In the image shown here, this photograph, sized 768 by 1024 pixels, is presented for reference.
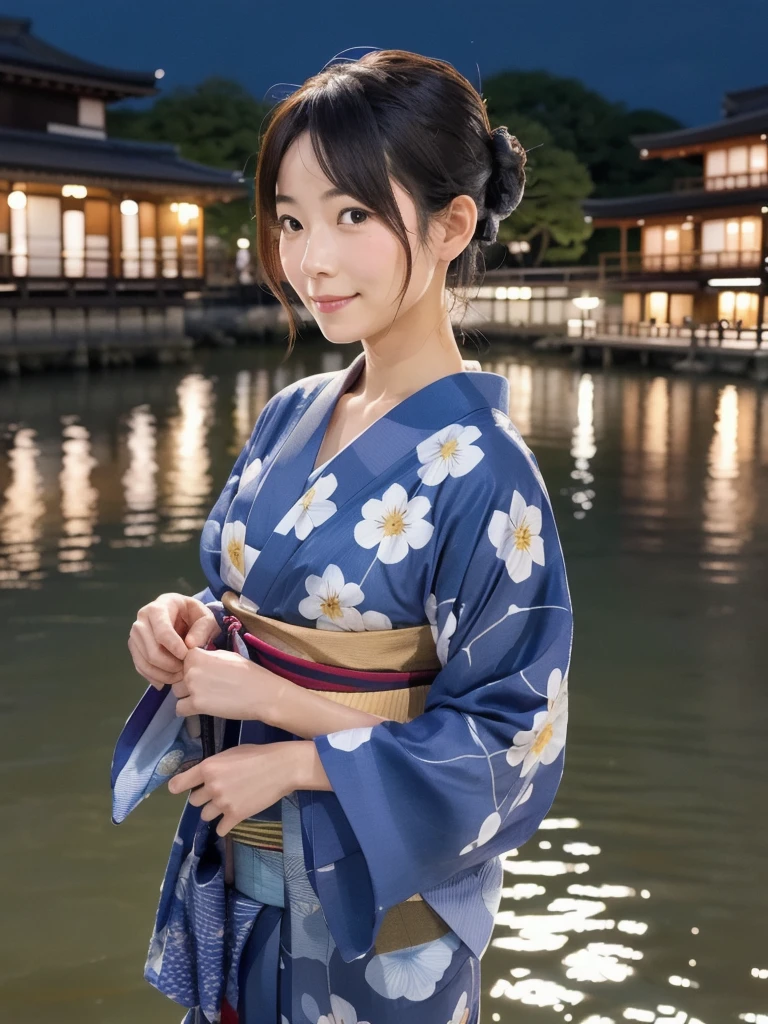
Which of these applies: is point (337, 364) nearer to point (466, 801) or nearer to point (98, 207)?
point (98, 207)

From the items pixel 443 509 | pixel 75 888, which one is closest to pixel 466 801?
→ pixel 443 509

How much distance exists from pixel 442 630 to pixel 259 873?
1.42 feet

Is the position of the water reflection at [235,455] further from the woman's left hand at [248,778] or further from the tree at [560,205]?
the tree at [560,205]

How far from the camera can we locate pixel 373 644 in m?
1.45

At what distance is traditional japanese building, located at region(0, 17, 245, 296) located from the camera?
2530 centimetres

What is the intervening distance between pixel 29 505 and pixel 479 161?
30.0 ft

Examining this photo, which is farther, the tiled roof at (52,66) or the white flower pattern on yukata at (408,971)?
the tiled roof at (52,66)

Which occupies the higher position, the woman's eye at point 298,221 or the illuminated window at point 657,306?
the illuminated window at point 657,306

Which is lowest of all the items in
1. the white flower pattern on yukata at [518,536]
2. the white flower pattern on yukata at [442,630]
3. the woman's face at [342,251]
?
the white flower pattern on yukata at [442,630]

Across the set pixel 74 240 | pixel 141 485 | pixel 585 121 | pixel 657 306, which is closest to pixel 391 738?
pixel 141 485

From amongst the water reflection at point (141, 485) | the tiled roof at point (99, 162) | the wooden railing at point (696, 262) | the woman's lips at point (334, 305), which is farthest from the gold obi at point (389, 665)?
the wooden railing at point (696, 262)

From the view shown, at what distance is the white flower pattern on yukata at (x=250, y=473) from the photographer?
1680mm

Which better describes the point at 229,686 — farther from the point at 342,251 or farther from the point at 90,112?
the point at 90,112

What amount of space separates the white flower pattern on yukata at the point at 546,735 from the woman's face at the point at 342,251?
→ 0.50 metres
